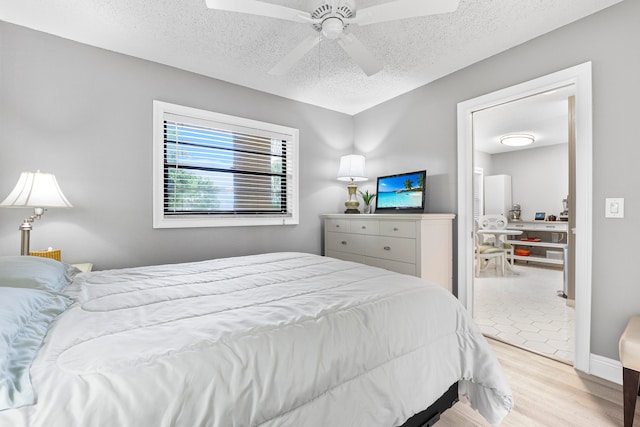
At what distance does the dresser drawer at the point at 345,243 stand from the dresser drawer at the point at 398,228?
1.12 feet

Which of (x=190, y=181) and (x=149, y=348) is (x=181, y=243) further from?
(x=149, y=348)

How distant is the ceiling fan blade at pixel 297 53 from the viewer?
185cm

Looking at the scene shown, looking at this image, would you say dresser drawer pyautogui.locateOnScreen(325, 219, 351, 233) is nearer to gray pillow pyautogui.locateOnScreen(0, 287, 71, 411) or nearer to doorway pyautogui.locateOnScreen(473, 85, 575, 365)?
doorway pyautogui.locateOnScreen(473, 85, 575, 365)

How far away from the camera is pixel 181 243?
2.89 metres

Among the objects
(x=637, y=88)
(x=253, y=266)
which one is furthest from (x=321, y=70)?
(x=637, y=88)

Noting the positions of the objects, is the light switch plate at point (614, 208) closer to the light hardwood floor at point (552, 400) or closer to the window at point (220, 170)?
the light hardwood floor at point (552, 400)

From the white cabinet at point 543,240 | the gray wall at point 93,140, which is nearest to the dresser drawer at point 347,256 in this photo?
the gray wall at point 93,140

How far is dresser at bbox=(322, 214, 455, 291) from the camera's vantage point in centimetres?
265

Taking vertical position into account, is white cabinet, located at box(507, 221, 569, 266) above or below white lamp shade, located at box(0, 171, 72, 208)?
below

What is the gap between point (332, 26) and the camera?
5.57 feet

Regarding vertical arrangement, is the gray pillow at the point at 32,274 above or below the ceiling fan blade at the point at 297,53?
below

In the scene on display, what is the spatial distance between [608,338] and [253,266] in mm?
2420

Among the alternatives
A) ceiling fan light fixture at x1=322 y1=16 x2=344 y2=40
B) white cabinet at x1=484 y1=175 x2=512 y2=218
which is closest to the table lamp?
ceiling fan light fixture at x1=322 y1=16 x2=344 y2=40

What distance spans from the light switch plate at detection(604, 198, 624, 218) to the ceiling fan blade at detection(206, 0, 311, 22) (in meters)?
2.25
